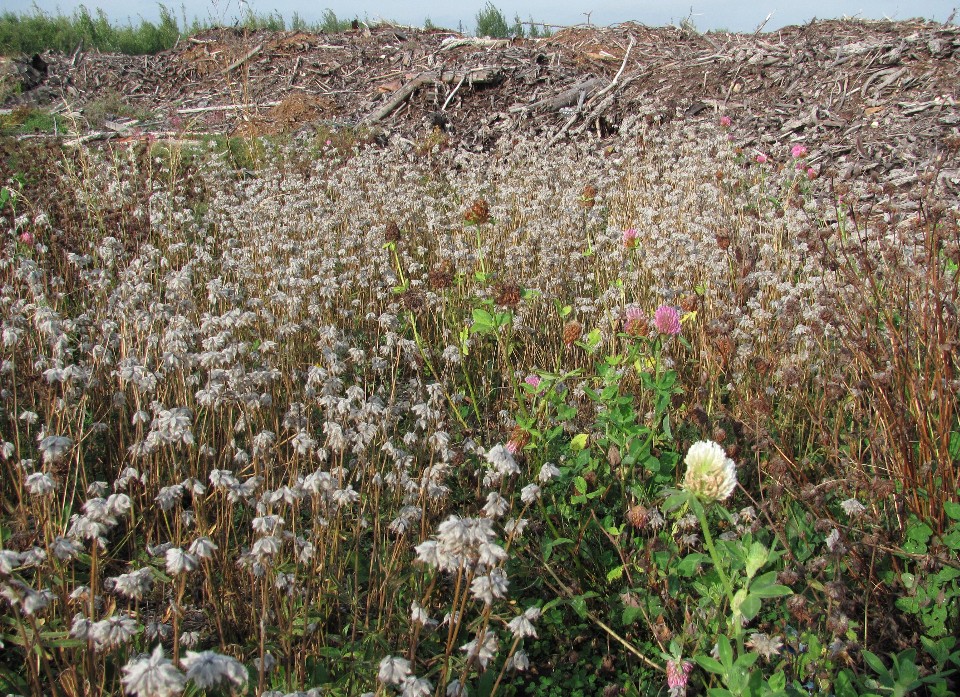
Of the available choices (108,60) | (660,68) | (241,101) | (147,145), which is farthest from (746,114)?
(108,60)

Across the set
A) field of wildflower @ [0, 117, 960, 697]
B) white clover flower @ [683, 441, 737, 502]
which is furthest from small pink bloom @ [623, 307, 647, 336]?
white clover flower @ [683, 441, 737, 502]

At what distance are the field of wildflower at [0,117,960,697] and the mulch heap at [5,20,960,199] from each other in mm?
3241

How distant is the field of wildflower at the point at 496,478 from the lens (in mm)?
1994

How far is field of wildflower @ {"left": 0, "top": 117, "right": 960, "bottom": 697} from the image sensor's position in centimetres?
199

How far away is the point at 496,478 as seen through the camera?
311 cm

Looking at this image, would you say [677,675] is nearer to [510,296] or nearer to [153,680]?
[153,680]

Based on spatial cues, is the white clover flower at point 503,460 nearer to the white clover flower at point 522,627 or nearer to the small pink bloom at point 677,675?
the white clover flower at point 522,627

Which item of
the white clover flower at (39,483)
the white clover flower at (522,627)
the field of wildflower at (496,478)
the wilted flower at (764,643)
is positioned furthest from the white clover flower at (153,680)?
the wilted flower at (764,643)

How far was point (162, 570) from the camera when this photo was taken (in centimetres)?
255

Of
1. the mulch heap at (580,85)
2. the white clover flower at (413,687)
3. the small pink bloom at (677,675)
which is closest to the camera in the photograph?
the white clover flower at (413,687)

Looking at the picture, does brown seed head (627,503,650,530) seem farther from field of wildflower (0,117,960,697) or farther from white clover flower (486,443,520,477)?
white clover flower (486,443,520,477)

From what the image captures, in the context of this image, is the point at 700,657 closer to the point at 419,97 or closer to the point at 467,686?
the point at 467,686

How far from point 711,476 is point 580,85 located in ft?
31.7

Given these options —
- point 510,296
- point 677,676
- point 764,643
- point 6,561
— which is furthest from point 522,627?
point 510,296
